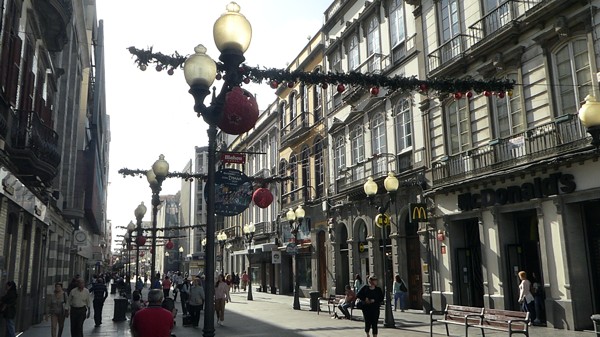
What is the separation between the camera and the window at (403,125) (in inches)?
878

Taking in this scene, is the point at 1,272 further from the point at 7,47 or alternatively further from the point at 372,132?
the point at 372,132

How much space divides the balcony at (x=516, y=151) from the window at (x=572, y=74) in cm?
62

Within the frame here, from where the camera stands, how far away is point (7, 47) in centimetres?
1243

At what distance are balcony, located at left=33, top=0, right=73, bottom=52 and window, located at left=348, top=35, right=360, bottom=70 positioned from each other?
597 inches

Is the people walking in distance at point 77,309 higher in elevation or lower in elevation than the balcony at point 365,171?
lower

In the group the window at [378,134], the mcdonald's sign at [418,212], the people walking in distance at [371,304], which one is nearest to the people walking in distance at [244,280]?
the window at [378,134]

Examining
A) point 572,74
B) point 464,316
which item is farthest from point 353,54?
point 464,316

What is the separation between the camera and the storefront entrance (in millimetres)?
18641

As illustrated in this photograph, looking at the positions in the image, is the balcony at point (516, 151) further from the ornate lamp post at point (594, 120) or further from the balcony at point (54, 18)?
the balcony at point (54, 18)

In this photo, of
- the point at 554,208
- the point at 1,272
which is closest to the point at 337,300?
the point at 554,208

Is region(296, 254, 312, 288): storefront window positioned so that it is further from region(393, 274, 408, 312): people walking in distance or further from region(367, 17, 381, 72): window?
region(367, 17, 381, 72): window

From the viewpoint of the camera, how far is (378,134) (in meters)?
24.6

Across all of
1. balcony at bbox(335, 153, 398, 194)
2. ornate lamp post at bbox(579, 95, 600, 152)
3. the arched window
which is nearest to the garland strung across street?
ornate lamp post at bbox(579, 95, 600, 152)

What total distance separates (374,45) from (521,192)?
12252mm
